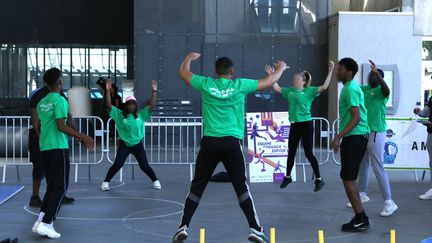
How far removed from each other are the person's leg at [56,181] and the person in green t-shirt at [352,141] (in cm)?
326

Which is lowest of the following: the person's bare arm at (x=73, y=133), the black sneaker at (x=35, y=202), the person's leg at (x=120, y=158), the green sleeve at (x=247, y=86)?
the black sneaker at (x=35, y=202)

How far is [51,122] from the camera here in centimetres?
786

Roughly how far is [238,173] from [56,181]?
7.08 feet

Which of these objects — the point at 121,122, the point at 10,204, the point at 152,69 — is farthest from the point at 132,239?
the point at 152,69

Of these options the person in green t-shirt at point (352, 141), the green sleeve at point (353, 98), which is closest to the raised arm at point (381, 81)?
the person in green t-shirt at point (352, 141)

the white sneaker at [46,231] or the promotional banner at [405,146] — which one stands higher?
the promotional banner at [405,146]

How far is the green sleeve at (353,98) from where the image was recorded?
8203mm

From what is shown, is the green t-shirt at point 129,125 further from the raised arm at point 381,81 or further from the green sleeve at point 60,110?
the raised arm at point 381,81

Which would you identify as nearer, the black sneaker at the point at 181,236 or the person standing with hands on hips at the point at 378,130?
the black sneaker at the point at 181,236

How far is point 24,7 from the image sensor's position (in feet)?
90.5

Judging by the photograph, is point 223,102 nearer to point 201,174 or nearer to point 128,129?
point 201,174

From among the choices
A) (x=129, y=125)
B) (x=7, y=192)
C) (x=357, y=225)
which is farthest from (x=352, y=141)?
(x=7, y=192)

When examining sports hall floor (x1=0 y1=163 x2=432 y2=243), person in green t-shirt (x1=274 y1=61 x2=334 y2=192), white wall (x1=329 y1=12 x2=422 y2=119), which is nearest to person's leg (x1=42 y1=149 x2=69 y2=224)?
sports hall floor (x1=0 y1=163 x2=432 y2=243)

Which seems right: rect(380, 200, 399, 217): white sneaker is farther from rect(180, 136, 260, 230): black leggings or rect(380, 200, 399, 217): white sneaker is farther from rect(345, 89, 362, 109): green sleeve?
rect(180, 136, 260, 230): black leggings
